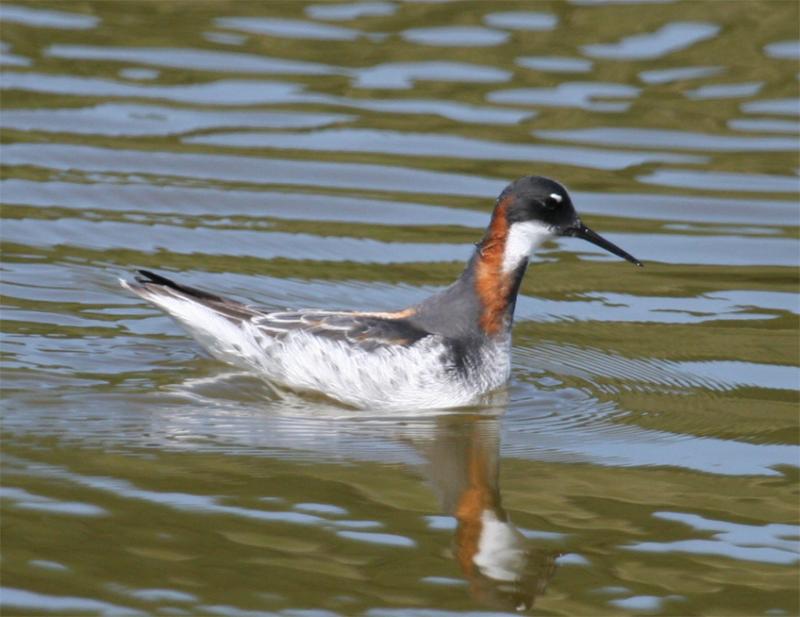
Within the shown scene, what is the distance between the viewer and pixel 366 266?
464 inches

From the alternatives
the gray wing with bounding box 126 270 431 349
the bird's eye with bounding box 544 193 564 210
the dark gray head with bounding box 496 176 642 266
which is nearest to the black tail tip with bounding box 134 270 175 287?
the gray wing with bounding box 126 270 431 349

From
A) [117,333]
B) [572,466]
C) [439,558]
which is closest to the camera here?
[439,558]

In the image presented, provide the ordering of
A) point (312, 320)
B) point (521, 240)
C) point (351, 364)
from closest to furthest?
point (351, 364)
point (312, 320)
point (521, 240)

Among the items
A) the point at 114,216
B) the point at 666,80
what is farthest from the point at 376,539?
the point at 666,80

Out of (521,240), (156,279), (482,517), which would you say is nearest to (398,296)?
(521,240)

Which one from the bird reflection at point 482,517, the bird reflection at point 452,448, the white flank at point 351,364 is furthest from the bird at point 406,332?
the bird reflection at point 482,517

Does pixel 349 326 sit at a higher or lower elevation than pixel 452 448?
higher

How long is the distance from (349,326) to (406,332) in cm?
32

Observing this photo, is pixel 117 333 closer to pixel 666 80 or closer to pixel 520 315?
pixel 520 315

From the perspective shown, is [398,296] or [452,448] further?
[398,296]

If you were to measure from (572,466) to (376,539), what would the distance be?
1474 millimetres

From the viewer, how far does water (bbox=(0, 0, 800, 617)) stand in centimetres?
735

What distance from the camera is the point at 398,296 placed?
37.0 ft

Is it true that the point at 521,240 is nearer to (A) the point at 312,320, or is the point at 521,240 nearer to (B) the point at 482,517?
(A) the point at 312,320
